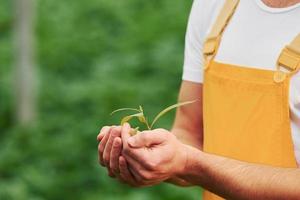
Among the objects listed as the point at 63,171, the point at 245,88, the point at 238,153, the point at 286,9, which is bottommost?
the point at 63,171

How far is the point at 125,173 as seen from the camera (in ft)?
8.45

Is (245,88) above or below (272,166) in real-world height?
above

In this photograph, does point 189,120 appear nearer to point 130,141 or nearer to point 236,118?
point 236,118

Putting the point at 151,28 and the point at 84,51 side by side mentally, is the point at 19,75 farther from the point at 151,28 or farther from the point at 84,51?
the point at 151,28

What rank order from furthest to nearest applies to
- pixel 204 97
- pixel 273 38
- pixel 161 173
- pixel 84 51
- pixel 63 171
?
pixel 84 51
pixel 63 171
pixel 204 97
pixel 273 38
pixel 161 173

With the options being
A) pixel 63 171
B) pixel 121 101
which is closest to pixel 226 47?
pixel 63 171

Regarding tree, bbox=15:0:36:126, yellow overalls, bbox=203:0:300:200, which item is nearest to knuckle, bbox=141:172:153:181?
yellow overalls, bbox=203:0:300:200

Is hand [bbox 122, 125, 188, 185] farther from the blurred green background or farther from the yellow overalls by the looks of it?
the blurred green background

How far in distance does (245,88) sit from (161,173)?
0.40 metres

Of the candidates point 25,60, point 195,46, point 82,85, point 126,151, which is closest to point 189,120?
point 195,46

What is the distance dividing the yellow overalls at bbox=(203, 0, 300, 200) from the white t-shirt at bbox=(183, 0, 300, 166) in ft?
0.07

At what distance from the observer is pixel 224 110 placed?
2.82 metres

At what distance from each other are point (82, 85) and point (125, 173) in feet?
22.7

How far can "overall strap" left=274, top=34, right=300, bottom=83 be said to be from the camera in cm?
262
